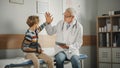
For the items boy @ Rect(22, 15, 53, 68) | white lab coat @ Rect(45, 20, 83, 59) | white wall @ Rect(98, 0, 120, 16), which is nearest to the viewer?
boy @ Rect(22, 15, 53, 68)

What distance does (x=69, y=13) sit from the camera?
3965mm

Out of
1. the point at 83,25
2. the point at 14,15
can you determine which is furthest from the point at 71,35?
the point at 83,25

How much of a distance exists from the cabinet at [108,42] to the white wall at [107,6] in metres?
0.35

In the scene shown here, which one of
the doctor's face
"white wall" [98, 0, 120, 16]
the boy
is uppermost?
"white wall" [98, 0, 120, 16]

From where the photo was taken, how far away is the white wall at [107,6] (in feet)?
18.5

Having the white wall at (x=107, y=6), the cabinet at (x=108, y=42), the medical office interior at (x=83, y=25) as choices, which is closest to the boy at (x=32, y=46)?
the medical office interior at (x=83, y=25)

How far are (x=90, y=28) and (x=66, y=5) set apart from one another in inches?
41.8

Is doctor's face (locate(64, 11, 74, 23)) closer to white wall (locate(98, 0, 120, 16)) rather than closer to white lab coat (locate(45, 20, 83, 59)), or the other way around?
white lab coat (locate(45, 20, 83, 59))

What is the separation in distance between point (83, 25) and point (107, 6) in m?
0.83

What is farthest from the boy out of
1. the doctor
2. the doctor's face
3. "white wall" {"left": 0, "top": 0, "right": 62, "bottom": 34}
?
the doctor's face

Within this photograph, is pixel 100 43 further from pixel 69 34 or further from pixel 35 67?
pixel 35 67

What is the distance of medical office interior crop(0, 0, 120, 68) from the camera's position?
387 centimetres

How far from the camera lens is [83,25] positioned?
553cm

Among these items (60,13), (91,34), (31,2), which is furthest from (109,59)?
(31,2)
